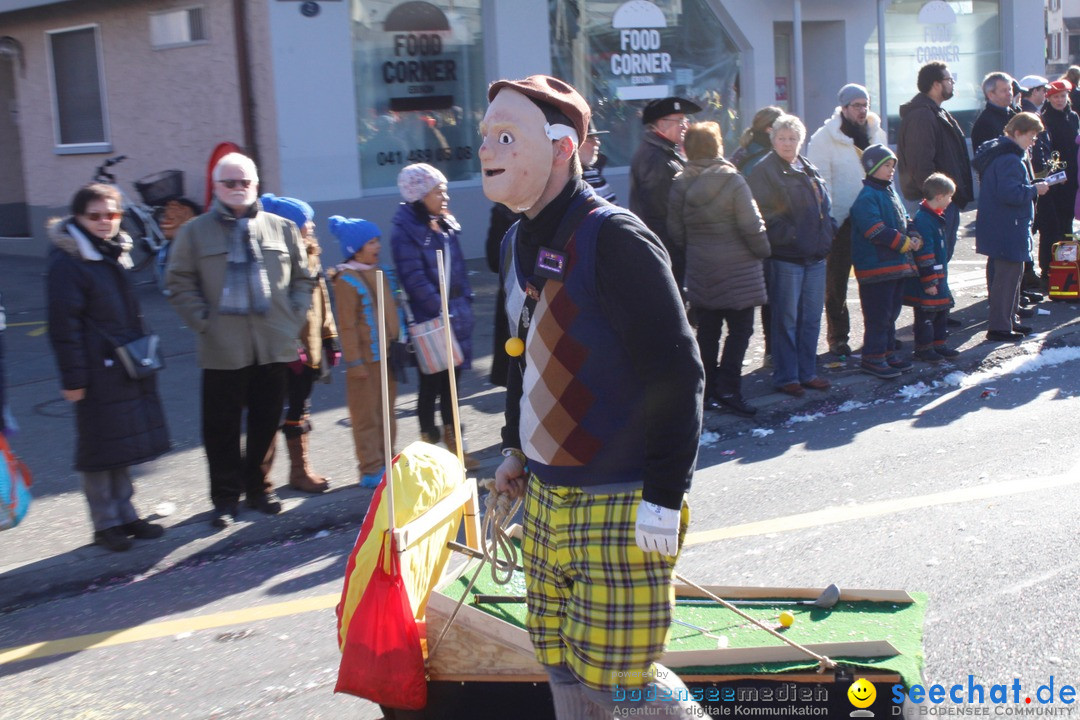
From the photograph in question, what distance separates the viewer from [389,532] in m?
3.59

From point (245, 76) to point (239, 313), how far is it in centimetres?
706

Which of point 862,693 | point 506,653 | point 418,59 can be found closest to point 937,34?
→ point 418,59

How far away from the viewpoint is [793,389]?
822 centimetres

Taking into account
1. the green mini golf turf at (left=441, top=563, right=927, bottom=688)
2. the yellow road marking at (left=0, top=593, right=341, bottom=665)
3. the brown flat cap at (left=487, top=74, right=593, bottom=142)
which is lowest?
the yellow road marking at (left=0, top=593, right=341, bottom=665)

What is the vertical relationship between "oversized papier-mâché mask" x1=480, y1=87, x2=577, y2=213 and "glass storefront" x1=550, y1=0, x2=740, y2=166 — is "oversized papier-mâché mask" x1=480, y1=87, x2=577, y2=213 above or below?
below

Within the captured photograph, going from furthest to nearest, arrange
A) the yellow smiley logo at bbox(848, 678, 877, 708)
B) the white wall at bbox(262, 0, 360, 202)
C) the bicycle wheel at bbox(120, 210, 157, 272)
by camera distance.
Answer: the bicycle wheel at bbox(120, 210, 157, 272), the white wall at bbox(262, 0, 360, 202), the yellow smiley logo at bbox(848, 678, 877, 708)

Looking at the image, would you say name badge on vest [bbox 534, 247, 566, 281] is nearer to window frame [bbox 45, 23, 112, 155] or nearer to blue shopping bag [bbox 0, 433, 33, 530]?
blue shopping bag [bbox 0, 433, 33, 530]

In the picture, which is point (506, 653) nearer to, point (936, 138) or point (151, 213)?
point (936, 138)

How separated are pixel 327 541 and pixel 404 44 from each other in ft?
28.5

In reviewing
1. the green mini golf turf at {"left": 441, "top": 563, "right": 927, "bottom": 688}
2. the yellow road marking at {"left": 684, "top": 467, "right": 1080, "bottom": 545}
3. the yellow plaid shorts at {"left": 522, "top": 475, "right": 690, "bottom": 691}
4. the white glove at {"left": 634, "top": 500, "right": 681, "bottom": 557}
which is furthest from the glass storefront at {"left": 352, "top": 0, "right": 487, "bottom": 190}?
the white glove at {"left": 634, "top": 500, "right": 681, "bottom": 557}

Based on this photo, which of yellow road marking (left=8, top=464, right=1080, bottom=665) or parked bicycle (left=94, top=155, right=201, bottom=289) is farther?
parked bicycle (left=94, top=155, right=201, bottom=289)

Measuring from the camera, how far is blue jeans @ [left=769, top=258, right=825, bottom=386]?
810 centimetres

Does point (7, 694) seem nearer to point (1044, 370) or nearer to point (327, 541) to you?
point (327, 541)

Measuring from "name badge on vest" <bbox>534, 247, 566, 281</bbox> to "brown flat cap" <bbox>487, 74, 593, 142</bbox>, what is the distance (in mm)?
369
